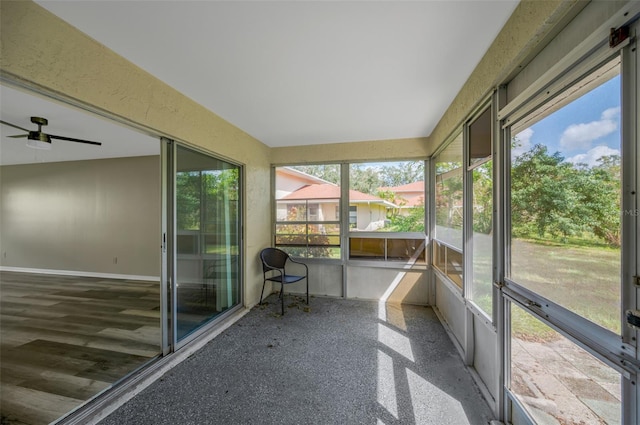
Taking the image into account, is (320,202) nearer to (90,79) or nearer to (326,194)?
(326,194)

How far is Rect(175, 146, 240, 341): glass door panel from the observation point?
2447 millimetres

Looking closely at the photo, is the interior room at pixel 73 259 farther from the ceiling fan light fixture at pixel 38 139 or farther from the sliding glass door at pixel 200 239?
the sliding glass door at pixel 200 239

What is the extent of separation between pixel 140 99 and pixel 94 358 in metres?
2.39

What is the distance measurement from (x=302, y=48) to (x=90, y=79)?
1417mm

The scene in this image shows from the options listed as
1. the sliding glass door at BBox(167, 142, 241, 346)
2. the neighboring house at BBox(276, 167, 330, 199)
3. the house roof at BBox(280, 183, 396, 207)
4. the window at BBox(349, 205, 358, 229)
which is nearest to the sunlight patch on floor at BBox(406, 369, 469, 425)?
the sliding glass door at BBox(167, 142, 241, 346)

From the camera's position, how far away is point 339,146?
3.96 meters

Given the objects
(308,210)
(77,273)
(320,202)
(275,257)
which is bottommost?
(77,273)

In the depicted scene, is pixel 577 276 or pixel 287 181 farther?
pixel 287 181

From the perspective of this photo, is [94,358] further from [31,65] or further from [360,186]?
[360,186]

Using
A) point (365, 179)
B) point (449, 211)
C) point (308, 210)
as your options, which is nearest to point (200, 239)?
point (308, 210)

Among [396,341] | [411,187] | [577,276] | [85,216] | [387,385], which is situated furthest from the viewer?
[85,216]

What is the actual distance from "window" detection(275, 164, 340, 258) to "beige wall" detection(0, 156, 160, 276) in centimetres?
266

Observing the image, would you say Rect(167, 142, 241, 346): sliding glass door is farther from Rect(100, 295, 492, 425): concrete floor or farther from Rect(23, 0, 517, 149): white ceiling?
Rect(23, 0, 517, 149): white ceiling

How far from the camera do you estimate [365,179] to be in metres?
3.95
